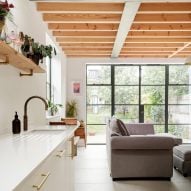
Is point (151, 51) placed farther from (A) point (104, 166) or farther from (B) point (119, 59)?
(A) point (104, 166)

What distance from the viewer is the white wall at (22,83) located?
8.49 feet

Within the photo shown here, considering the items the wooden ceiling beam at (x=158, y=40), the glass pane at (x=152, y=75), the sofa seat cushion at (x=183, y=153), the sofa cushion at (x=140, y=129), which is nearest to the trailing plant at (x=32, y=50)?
the sofa seat cushion at (x=183, y=153)

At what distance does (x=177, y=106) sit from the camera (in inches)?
332

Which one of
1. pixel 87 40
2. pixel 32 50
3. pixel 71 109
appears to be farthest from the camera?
pixel 71 109

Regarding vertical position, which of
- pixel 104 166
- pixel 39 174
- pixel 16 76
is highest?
pixel 16 76

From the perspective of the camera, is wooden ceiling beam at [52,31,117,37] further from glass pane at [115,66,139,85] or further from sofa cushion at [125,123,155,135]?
glass pane at [115,66,139,85]

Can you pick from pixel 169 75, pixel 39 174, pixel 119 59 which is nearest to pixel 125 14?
pixel 39 174

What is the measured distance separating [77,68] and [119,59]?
4.13ft

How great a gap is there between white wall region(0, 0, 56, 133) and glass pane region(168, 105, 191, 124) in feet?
16.7

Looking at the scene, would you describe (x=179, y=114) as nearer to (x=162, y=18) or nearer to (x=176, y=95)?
(x=176, y=95)

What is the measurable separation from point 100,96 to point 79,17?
405cm

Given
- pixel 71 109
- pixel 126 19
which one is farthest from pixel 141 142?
pixel 71 109

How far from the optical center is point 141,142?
4.20 meters

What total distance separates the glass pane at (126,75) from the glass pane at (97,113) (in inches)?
34.3
